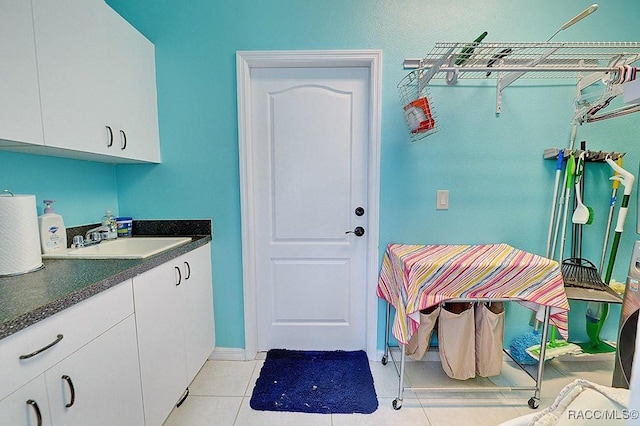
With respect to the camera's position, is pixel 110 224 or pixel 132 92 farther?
pixel 110 224

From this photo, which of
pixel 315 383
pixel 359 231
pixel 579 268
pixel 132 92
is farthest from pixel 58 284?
pixel 579 268

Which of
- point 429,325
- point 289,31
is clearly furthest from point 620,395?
Answer: point 289,31

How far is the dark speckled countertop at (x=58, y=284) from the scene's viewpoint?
733 millimetres

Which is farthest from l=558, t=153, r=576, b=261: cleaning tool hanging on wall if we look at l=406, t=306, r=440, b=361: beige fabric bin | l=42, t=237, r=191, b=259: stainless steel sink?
l=42, t=237, r=191, b=259: stainless steel sink

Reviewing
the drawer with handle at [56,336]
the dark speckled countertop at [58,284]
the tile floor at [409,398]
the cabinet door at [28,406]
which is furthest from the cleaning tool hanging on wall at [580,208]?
the cabinet door at [28,406]

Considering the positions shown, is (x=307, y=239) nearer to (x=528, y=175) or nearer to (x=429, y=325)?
(x=429, y=325)

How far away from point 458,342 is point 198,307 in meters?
1.54

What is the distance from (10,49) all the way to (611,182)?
312 centimetres

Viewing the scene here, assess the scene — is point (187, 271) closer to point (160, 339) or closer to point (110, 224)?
point (160, 339)

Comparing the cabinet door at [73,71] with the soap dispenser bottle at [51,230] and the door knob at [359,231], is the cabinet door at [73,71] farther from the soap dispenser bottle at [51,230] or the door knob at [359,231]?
the door knob at [359,231]

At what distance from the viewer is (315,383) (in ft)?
5.62

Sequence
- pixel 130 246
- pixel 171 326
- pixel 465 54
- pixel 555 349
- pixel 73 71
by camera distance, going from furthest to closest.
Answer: pixel 555 349 < pixel 130 246 < pixel 171 326 < pixel 465 54 < pixel 73 71

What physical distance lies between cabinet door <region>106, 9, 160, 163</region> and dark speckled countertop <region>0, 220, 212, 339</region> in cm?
59

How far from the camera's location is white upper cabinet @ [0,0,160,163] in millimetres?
986
